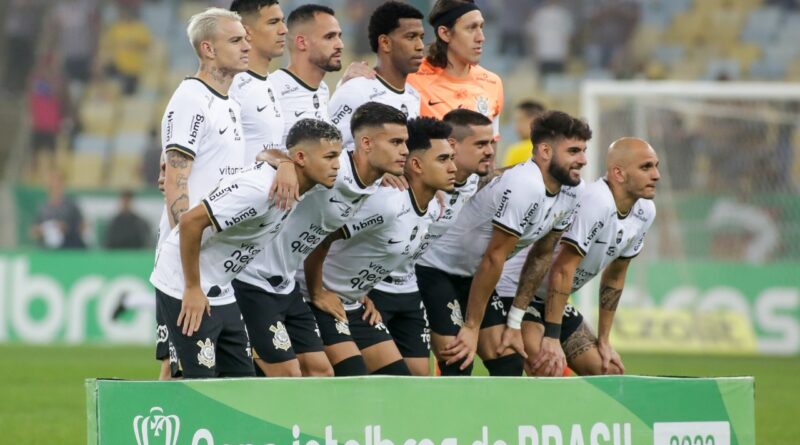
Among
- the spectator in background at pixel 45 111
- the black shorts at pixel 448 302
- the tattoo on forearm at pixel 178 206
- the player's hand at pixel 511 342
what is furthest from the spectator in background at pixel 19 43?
the tattoo on forearm at pixel 178 206

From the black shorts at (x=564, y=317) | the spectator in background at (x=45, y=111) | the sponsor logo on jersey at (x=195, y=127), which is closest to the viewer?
the sponsor logo on jersey at (x=195, y=127)

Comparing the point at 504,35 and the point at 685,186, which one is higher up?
the point at 504,35

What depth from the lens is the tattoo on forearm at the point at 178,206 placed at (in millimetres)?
6578

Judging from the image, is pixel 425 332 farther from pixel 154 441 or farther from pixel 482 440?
pixel 154 441

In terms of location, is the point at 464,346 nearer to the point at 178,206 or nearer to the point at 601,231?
the point at 601,231

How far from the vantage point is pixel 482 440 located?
6.24 m

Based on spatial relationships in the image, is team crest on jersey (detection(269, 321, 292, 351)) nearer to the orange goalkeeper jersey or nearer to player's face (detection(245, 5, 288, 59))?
player's face (detection(245, 5, 288, 59))

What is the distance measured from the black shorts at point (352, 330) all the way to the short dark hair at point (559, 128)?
1.41 metres

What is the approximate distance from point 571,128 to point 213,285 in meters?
2.33

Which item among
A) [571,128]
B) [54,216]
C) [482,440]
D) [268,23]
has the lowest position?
[482,440]

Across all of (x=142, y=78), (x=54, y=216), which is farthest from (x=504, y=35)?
(x=54, y=216)

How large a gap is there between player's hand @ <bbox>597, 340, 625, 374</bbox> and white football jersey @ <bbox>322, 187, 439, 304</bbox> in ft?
5.02

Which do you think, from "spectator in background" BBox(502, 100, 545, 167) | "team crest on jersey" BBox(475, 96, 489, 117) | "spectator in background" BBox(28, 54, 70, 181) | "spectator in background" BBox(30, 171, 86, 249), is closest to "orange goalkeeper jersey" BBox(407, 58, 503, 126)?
"team crest on jersey" BBox(475, 96, 489, 117)

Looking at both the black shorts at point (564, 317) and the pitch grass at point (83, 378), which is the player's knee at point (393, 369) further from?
the pitch grass at point (83, 378)
